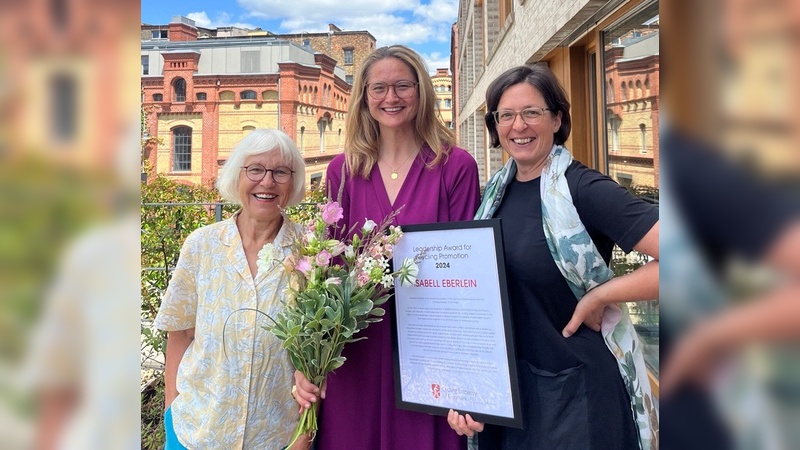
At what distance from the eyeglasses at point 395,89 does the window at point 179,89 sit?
44.8m

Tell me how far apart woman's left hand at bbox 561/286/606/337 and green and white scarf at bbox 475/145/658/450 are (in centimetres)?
3

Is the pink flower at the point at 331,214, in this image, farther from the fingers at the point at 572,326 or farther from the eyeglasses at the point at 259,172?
the fingers at the point at 572,326

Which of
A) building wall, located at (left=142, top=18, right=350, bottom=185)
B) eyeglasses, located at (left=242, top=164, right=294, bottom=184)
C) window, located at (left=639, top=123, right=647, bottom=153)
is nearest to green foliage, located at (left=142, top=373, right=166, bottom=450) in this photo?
eyeglasses, located at (left=242, top=164, right=294, bottom=184)

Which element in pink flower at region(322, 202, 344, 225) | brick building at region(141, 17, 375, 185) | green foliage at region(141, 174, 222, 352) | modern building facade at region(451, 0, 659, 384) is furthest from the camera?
brick building at region(141, 17, 375, 185)

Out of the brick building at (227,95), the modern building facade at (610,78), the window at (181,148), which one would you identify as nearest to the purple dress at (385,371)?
the modern building facade at (610,78)

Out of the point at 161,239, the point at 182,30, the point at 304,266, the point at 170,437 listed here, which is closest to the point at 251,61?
the point at 182,30

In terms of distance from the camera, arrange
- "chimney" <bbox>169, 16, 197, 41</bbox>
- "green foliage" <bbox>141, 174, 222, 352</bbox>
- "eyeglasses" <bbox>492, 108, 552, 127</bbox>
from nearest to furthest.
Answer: "eyeglasses" <bbox>492, 108, 552, 127</bbox>
"green foliage" <bbox>141, 174, 222, 352</bbox>
"chimney" <bbox>169, 16, 197, 41</bbox>

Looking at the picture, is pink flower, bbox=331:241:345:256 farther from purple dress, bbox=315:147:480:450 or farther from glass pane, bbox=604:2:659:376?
glass pane, bbox=604:2:659:376

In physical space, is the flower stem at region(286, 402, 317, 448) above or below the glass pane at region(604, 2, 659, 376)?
below

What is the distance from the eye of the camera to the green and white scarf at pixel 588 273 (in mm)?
1539

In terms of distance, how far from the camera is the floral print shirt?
1.83 meters

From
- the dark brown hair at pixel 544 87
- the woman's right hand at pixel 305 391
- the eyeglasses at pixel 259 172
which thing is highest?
the dark brown hair at pixel 544 87

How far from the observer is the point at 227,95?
43094 millimetres

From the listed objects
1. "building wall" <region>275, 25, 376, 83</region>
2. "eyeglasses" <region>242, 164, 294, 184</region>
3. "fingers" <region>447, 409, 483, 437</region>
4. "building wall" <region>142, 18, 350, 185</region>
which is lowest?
"fingers" <region>447, 409, 483, 437</region>
